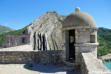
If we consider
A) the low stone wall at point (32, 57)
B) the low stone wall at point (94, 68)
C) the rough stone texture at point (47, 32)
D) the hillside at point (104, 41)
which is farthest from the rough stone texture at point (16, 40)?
the hillside at point (104, 41)

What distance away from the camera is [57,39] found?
103 ft

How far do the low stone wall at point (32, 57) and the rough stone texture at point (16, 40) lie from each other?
14768mm

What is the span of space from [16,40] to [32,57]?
54.3ft

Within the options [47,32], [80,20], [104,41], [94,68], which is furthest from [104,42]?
[94,68]

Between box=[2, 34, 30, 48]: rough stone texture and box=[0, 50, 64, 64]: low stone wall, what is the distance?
14768mm

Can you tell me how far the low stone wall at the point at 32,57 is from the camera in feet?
27.0

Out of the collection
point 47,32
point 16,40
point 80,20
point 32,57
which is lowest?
point 32,57

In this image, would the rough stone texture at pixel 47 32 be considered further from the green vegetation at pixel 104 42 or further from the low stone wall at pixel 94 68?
the green vegetation at pixel 104 42

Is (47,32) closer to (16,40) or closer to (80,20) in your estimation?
(16,40)

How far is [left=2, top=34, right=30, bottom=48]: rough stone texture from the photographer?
23.2 meters

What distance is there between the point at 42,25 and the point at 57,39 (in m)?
5.65

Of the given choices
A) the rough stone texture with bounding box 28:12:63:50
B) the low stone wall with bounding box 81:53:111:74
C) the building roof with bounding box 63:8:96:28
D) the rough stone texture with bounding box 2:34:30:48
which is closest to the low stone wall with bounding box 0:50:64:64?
the building roof with bounding box 63:8:96:28

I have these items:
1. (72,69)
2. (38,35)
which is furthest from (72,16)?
(38,35)

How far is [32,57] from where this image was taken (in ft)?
27.3
